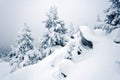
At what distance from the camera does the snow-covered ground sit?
37.9 feet

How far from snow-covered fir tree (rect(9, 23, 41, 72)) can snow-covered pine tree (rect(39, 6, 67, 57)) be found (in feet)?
5.68

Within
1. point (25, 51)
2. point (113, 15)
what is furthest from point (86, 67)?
point (25, 51)

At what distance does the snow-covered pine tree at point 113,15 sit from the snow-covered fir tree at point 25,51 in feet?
41.7

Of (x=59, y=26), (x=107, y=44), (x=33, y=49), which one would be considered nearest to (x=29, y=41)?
(x=33, y=49)

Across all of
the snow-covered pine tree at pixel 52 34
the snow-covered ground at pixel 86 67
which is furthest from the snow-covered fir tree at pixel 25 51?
the snow-covered ground at pixel 86 67

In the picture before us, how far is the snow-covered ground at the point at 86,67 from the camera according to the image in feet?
37.9

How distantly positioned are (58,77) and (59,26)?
12972mm

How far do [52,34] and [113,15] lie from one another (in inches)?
404

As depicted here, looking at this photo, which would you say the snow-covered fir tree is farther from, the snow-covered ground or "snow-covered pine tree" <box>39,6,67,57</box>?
the snow-covered ground

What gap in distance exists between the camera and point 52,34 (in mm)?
25047

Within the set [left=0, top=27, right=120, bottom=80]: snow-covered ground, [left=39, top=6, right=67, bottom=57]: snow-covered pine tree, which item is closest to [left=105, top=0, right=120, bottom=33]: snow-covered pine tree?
[left=0, top=27, right=120, bottom=80]: snow-covered ground

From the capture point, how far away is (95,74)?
37.7ft

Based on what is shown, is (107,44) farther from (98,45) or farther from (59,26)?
(59,26)

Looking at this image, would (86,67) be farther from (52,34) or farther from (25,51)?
(25,51)
